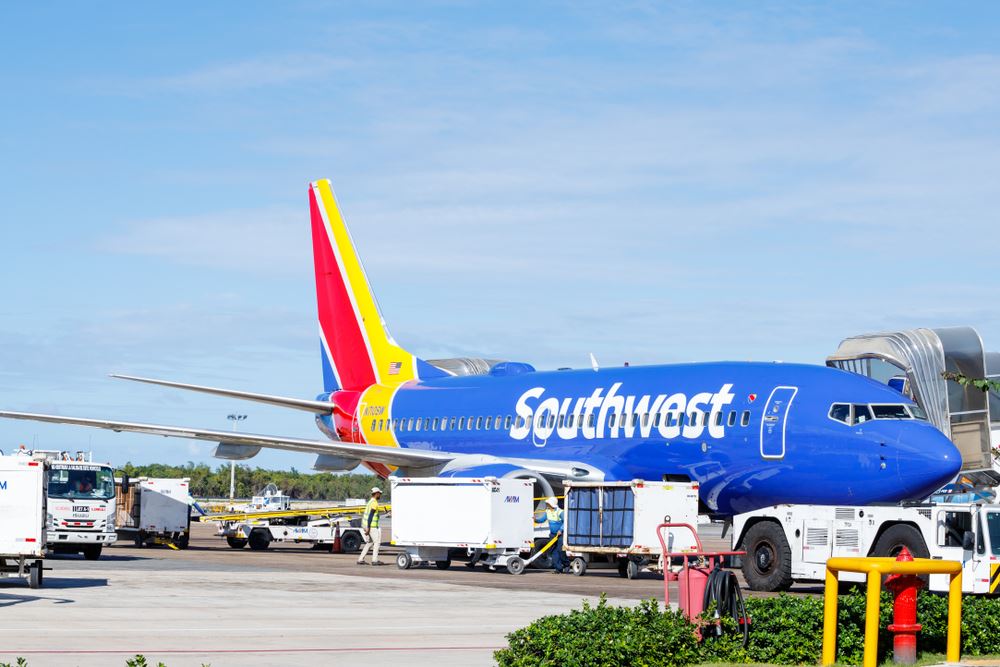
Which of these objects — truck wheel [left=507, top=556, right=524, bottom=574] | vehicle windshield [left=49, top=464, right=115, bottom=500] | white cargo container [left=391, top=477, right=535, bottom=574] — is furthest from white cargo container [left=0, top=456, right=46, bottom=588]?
truck wheel [left=507, top=556, right=524, bottom=574]

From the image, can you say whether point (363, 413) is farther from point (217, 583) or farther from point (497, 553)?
point (217, 583)

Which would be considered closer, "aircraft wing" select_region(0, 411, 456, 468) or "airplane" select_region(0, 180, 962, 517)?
"airplane" select_region(0, 180, 962, 517)

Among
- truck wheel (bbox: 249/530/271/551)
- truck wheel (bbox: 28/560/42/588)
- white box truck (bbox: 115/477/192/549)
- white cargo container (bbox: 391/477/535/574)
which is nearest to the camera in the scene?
truck wheel (bbox: 28/560/42/588)

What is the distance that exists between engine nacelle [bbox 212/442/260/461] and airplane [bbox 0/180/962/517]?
0.04m

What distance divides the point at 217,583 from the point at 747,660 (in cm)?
1222

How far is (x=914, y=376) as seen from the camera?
39.0m

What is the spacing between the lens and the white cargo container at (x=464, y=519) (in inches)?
1204

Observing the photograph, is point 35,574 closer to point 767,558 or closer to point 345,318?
point 767,558

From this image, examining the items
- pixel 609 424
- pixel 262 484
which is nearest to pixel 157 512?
pixel 609 424

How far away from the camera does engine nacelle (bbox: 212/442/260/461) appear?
3950 cm

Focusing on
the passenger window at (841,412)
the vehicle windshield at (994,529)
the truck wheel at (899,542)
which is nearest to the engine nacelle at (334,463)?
the passenger window at (841,412)

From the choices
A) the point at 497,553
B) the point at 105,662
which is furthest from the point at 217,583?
the point at 105,662

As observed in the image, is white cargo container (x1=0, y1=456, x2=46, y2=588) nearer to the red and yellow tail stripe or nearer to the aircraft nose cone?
the aircraft nose cone

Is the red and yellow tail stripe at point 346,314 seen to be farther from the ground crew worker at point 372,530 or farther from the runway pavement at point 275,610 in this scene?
the runway pavement at point 275,610
